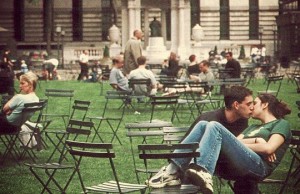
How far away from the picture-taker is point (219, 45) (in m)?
64.6

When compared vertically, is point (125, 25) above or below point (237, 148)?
above

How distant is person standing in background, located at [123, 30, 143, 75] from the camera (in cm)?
2730

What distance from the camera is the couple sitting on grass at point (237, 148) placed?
9.83m

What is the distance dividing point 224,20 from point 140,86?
1701 inches

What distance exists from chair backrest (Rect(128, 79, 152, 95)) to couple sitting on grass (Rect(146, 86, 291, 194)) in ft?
41.5

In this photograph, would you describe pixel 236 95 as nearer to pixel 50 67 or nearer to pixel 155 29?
pixel 50 67

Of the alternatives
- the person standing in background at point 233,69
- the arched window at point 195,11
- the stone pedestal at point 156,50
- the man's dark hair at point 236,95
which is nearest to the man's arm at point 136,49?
the person standing in background at point 233,69

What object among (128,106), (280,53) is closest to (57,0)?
(280,53)

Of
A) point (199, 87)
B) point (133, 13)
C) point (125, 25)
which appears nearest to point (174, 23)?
point (133, 13)

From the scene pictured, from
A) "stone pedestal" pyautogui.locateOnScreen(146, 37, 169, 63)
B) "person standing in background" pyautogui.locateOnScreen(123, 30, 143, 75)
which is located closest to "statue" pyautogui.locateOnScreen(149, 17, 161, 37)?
"stone pedestal" pyautogui.locateOnScreen(146, 37, 169, 63)

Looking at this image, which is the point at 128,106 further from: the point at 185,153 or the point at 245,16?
the point at 245,16

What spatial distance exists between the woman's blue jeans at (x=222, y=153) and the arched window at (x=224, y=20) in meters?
56.6

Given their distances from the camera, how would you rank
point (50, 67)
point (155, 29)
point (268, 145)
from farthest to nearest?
1. point (155, 29)
2. point (50, 67)
3. point (268, 145)

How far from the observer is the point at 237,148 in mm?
10008
